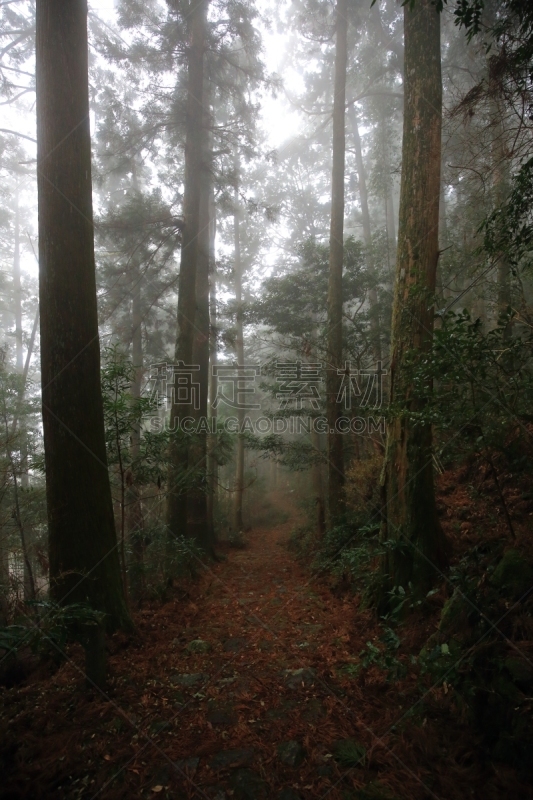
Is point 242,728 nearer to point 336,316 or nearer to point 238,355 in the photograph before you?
point 336,316

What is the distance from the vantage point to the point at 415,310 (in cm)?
461

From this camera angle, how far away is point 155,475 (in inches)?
234

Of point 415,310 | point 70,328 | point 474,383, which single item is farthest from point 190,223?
point 474,383

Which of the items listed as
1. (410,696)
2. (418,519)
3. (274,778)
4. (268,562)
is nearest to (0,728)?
(274,778)

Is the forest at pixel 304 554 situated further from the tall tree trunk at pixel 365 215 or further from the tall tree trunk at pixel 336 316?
the tall tree trunk at pixel 365 215

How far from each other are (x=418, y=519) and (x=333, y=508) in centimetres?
466

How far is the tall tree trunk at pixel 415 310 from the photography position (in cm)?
449

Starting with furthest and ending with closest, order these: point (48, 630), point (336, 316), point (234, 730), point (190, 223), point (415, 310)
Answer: point (336, 316)
point (190, 223)
point (415, 310)
point (234, 730)
point (48, 630)

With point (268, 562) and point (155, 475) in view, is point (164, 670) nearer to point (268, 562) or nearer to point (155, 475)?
point (155, 475)

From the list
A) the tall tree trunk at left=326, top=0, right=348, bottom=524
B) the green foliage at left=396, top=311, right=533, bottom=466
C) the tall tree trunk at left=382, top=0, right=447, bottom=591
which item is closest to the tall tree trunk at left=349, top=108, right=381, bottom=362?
the tall tree trunk at left=326, top=0, right=348, bottom=524

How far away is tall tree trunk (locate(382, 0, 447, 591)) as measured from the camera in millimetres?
4492

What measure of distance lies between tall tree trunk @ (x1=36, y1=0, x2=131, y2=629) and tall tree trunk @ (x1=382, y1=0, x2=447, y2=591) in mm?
3389

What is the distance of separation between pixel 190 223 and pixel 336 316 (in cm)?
410

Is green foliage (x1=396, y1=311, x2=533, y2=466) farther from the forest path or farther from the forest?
the forest path
